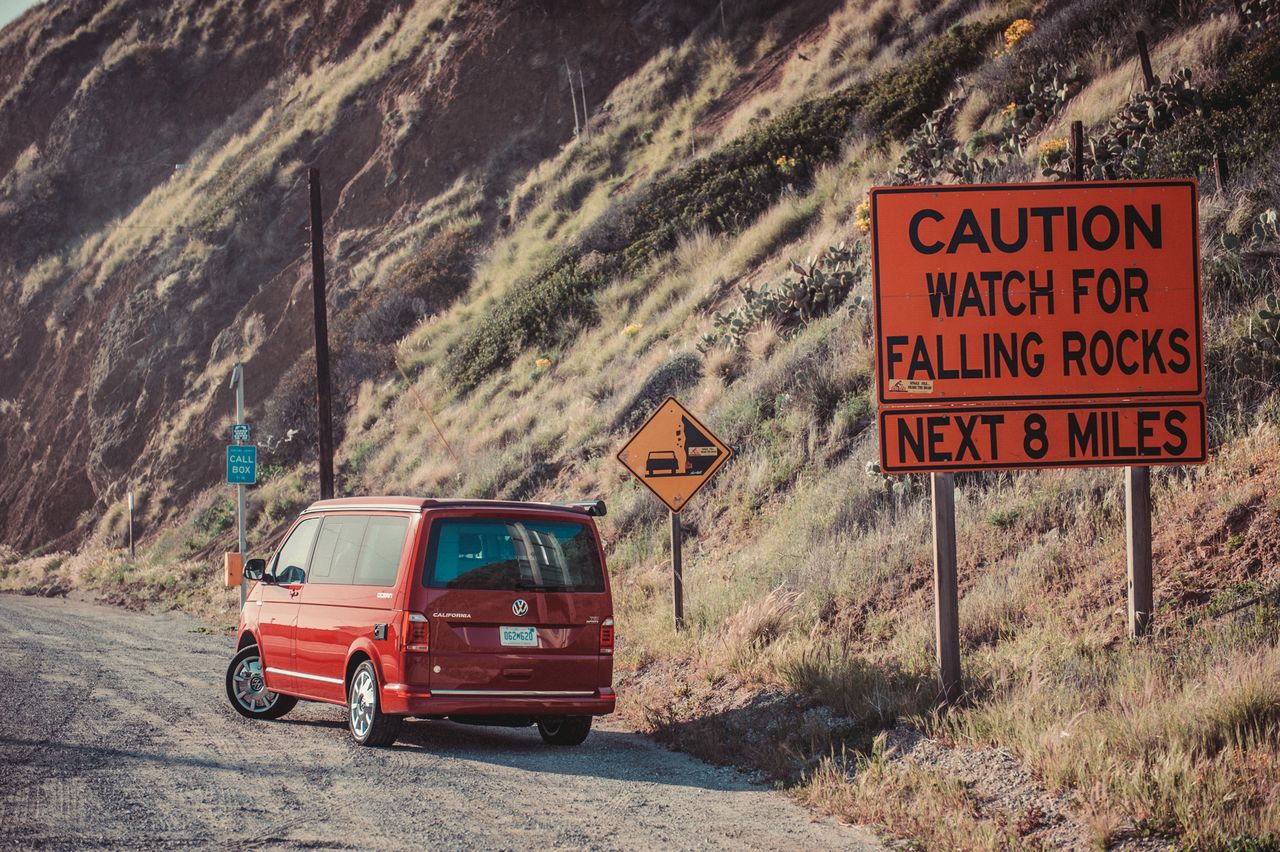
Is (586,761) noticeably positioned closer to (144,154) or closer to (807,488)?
(807,488)

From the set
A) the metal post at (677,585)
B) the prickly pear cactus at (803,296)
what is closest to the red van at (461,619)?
the metal post at (677,585)

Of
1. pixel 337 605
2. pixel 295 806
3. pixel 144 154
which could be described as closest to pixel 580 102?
pixel 144 154

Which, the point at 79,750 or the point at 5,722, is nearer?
the point at 79,750

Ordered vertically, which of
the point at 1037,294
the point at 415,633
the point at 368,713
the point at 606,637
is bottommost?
the point at 368,713

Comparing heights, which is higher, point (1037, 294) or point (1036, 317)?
point (1037, 294)

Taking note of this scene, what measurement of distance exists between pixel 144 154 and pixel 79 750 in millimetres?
50136

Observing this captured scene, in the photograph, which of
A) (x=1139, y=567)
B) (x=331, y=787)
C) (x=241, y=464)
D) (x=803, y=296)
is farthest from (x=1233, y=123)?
(x=241, y=464)

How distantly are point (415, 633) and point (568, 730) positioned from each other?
159 cm

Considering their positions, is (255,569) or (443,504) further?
(255,569)

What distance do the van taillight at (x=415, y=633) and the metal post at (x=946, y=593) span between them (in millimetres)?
3637

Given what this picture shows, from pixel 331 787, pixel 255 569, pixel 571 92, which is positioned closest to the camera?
pixel 331 787

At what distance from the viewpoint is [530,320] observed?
30281 millimetres

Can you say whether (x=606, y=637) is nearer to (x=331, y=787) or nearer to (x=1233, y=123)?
(x=331, y=787)

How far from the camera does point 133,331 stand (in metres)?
44.8
